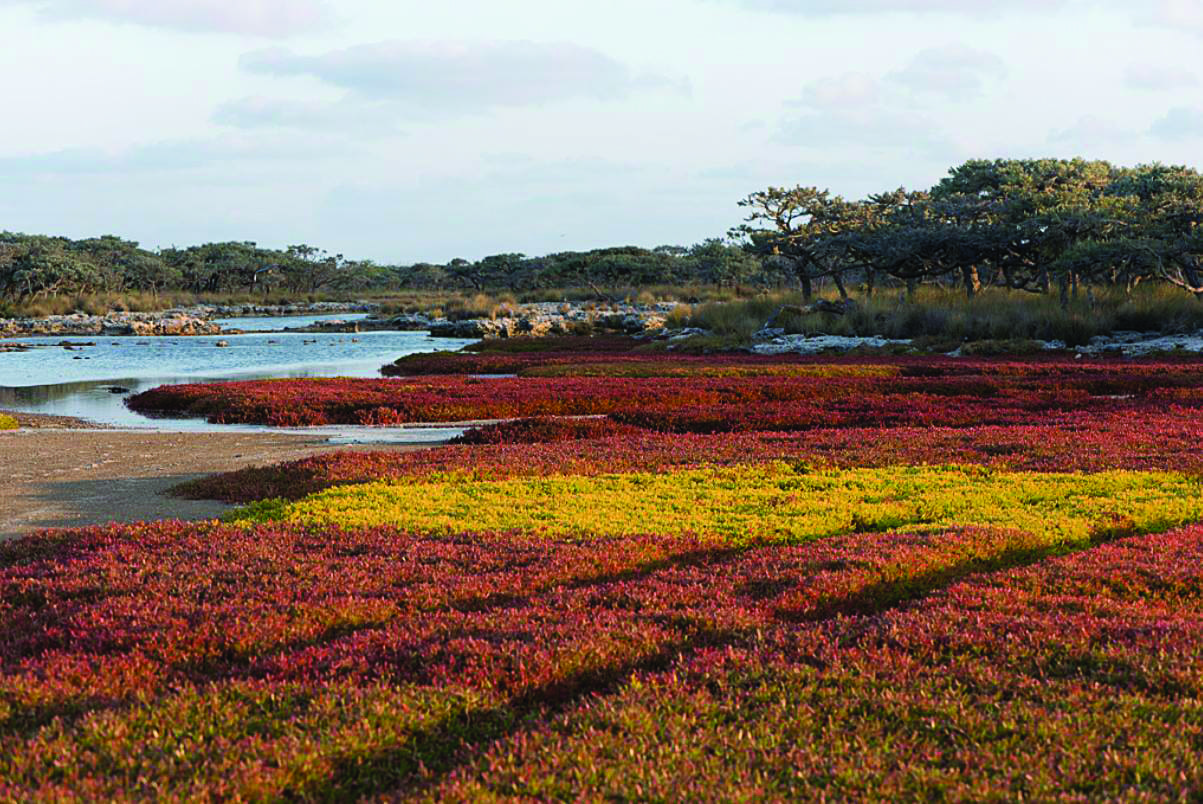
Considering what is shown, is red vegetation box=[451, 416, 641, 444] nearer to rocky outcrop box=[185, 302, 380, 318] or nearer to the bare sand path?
the bare sand path

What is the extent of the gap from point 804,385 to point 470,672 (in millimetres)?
28925

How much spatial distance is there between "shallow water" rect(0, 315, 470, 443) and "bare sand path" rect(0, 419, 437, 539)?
7.91 feet

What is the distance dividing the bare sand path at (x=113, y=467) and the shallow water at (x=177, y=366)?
95.0 inches

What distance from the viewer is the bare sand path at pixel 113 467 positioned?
52.0 ft

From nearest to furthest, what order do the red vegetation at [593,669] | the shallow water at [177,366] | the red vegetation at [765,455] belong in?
the red vegetation at [593,669] < the red vegetation at [765,455] < the shallow water at [177,366]

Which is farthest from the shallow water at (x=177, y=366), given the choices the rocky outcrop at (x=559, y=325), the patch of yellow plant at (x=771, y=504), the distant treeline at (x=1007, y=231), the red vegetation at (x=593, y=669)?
the distant treeline at (x=1007, y=231)

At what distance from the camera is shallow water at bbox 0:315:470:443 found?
32094 millimetres

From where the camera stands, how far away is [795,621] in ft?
30.2

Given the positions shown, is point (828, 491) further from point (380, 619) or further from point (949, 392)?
point (949, 392)

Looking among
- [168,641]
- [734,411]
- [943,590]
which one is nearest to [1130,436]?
[734,411]

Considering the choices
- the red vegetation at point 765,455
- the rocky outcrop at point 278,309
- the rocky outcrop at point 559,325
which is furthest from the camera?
the rocky outcrop at point 278,309

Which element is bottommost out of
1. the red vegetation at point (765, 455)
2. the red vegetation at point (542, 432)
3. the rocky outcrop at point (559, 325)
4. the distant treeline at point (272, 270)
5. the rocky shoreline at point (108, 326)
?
the red vegetation at point (542, 432)

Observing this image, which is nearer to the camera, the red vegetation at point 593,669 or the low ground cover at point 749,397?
the red vegetation at point 593,669

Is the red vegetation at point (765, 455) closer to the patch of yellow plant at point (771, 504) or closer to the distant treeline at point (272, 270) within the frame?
the patch of yellow plant at point (771, 504)
